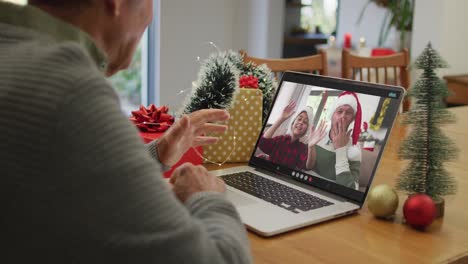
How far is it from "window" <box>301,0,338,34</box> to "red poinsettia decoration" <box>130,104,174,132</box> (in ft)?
11.6

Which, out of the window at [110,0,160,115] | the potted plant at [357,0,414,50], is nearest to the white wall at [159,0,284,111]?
the window at [110,0,160,115]

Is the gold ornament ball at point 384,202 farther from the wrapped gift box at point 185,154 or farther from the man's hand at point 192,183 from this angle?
the wrapped gift box at point 185,154

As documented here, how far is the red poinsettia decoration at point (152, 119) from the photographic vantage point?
137 cm

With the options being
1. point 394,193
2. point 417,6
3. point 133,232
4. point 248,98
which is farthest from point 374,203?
point 417,6

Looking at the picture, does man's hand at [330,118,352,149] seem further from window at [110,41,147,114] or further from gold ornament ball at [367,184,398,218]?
window at [110,41,147,114]

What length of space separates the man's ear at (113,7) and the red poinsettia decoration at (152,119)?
65 centimetres

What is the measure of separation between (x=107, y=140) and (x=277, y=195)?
648mm

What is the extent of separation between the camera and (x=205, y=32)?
418 cm

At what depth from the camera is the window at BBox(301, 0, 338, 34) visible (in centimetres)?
474

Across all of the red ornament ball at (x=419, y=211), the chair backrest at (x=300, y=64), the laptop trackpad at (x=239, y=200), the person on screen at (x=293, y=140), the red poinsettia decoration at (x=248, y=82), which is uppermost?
the chair backrest at (x=300, y=64)

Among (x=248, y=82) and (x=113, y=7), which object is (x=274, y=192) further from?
(x=113, y=7)

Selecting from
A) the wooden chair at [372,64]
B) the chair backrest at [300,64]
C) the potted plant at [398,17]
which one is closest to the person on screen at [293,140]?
the chair backrest at [300,64]

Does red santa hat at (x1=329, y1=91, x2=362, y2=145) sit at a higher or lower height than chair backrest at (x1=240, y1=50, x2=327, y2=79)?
lower

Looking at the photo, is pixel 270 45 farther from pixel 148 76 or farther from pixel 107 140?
pixel 107 140
